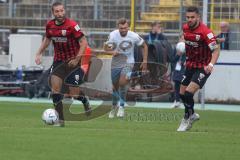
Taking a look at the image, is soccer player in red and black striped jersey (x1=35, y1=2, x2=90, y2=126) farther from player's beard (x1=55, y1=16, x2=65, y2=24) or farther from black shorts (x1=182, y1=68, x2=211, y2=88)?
black shorts (x1=182, y1=68, x2=211, y2=88)

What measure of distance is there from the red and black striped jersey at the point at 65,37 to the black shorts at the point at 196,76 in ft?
7.05

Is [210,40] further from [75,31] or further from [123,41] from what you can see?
[123,41]

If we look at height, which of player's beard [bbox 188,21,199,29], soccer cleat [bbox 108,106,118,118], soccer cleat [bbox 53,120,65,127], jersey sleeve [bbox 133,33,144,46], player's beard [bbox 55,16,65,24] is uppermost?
player's beard [bbox 55,16,65,24]

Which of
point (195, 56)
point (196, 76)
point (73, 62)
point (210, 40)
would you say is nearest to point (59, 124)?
point (73, 62)

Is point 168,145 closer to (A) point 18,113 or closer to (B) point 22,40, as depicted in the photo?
(A) point 18,113

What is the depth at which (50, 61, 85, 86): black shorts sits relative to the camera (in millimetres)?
16375

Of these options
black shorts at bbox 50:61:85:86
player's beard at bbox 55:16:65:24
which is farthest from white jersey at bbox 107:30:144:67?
player's beard at bbox 55:16:65:24

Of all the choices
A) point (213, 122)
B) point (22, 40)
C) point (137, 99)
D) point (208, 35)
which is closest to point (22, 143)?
point (208, 35)

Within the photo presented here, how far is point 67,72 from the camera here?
1672cm

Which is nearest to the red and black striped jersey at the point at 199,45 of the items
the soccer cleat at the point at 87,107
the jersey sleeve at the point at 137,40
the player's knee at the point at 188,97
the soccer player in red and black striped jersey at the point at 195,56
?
the soccer player in red and black striped jersey at the point at 195,56

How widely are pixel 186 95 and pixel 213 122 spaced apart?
3112 millimetres

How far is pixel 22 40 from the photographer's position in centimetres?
2880

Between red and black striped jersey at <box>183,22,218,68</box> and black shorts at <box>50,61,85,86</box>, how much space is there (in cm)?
242

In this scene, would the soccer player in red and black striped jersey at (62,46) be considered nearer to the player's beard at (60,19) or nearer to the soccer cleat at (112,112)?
the player's beard at (60,19)
